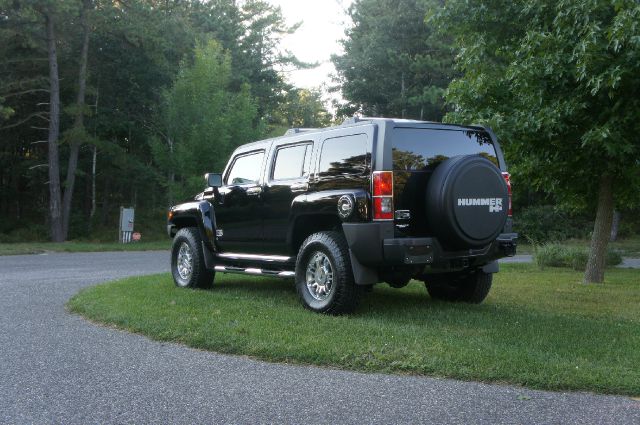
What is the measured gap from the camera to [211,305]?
25.2 feet

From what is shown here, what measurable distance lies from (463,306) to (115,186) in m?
34.2

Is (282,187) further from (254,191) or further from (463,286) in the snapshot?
(463,286)

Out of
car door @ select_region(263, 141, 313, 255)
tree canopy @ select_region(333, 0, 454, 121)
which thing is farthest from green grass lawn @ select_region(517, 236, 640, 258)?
car door @ select_region(263, 141, 313, 255)

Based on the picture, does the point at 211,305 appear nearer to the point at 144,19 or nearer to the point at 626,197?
the point at 626,197

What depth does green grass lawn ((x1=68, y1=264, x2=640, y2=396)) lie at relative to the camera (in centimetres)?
496

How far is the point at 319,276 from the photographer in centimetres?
725

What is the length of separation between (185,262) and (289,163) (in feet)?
8.91

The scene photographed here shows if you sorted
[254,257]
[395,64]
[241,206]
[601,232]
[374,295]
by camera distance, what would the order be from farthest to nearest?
[395,64] < [601,232] < [374,295] < [241,206] < [254,257]

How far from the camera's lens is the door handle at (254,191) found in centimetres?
844

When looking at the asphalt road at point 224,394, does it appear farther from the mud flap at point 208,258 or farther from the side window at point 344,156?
the mud flap at point 208,258

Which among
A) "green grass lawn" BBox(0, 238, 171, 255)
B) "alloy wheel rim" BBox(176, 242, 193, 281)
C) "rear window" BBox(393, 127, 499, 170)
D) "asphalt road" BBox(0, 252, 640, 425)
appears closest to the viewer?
"asphalt road" BBox(0, 252, 640, 425)

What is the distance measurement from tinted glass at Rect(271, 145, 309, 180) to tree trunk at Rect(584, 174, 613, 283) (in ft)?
22.0

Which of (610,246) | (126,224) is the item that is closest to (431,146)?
(126,224)

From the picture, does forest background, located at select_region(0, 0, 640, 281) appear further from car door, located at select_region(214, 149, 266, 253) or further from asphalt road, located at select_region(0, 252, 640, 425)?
asphalt road, located at select_region(0, 252, 640, 425)
